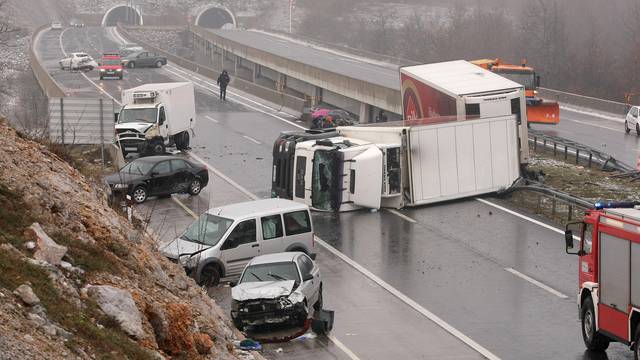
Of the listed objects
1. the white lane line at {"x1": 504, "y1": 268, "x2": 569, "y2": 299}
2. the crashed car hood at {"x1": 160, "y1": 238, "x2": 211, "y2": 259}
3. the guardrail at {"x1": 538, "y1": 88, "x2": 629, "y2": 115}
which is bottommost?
the guardrail at {"x1": 538, "y1": 88, "x2": 629, "y2": 115}

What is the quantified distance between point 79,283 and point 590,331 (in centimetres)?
932

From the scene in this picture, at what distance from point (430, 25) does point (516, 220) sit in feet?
333

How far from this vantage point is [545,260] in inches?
976

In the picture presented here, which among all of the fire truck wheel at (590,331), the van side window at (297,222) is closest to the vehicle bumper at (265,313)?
the fire truck wheel at (590,331)

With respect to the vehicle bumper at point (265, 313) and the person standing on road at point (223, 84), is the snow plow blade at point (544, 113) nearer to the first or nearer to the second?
the person standing on road at point (223, 84)

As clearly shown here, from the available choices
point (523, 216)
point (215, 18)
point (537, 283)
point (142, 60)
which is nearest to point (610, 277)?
point (537, 283)

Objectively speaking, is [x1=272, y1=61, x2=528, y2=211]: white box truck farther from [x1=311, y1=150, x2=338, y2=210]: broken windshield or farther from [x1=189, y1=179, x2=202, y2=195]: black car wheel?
[x1=189, y1=179, x2=202, y2=195]: black car wheel

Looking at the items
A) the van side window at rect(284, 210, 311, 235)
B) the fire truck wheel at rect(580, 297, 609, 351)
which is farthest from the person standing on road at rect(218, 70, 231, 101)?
the fire truck wheel at rect(580, 297, 609, 351)

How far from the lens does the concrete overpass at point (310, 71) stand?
54.2m

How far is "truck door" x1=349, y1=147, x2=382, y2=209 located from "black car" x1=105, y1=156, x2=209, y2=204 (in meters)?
5.01

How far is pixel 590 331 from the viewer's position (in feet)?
57.4

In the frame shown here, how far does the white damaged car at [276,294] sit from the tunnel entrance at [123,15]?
499ft

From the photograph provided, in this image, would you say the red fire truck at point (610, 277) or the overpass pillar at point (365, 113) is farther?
the overpass pillar at point (365, 113)

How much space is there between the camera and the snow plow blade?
4897cm
